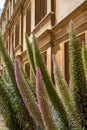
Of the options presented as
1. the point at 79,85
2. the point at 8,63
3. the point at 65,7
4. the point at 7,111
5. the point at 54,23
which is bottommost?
the point at 7,111

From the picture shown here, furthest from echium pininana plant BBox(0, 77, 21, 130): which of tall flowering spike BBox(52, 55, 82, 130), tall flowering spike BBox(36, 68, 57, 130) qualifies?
tall flowering spike BBox(36, 68, 57, 130)

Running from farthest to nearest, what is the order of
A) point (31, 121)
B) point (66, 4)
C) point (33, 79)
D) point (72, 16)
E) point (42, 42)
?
point (42, 42) → point (66, 4) → point (72, 16) → point (33, 79) → point (31, 121)

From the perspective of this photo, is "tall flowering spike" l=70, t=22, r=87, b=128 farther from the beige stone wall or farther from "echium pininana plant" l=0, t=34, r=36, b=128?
the beige stone wall

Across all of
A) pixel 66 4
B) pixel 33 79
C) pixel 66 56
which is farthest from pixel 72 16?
pixel 33 79

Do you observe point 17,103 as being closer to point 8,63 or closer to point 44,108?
point 8,63

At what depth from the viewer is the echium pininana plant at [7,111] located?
2.38m

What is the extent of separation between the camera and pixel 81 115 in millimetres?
2037

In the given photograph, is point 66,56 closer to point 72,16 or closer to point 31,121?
point 72,16

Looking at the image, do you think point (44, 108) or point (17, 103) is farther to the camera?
point (17, 103)

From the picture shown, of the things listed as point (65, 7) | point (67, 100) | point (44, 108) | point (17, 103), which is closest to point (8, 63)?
point (17, 103)

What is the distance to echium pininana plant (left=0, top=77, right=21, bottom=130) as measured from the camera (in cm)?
238

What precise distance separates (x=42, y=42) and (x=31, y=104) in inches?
487

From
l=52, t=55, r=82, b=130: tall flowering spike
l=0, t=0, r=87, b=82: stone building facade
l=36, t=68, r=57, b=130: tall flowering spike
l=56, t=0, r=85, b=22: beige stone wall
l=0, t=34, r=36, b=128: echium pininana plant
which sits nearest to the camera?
l=36, t=68, r=57, b=130: tall flowering spike

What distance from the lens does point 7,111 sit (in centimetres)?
238
